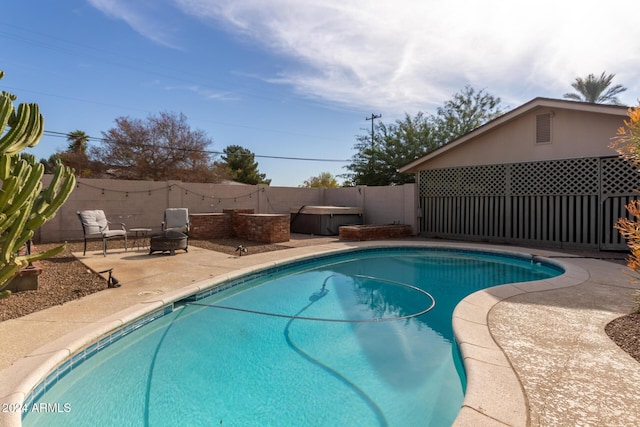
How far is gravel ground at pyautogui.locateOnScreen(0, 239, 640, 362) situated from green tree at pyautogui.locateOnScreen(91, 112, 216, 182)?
18382mm

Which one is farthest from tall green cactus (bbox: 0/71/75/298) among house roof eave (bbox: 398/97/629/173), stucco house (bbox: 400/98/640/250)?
house roof eave (bbox: 398/97/629/173)

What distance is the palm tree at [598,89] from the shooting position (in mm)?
22375

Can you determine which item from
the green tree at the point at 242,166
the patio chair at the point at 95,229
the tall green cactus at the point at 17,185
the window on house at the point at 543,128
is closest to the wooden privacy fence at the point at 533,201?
the window on house at the point at 543,128

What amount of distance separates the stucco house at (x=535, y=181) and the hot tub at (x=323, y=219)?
2655 mm

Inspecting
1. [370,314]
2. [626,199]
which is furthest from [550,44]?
[370,314]

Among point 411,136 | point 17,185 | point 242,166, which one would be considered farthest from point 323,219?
point 242,166

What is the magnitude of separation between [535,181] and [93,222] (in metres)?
12.4

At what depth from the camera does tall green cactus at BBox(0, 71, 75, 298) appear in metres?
2.89

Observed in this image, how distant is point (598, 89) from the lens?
2275cm

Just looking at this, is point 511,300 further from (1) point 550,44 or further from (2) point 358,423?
(1) point 550,44

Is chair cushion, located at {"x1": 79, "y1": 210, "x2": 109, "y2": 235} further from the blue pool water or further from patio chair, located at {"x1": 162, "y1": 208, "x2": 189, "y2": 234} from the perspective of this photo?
the blue pool water

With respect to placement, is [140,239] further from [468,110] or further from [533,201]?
[468,110]

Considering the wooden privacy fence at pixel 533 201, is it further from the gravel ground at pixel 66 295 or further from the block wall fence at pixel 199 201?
the gravel ground at pixel 66 295

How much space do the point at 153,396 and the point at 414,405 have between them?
7.24 ft
